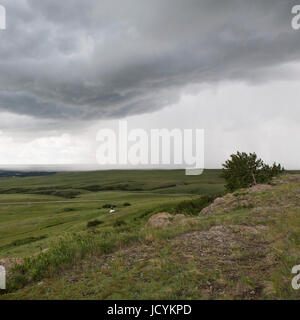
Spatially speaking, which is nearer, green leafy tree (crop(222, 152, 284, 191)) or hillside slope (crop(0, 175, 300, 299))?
hillside slope (crop(0, 175, 300, 299))

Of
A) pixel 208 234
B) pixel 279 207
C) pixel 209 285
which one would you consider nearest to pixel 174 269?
pixel 209 285

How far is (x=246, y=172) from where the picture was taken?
3328cm

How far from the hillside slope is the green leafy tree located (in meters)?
22.9

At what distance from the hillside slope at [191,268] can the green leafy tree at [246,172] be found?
22.9m

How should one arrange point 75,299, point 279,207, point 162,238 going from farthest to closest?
1. point 279,207
2. point 162,238
3. point 75,299

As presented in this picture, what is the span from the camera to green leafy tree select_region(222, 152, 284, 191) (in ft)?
108

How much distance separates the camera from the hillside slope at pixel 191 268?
5.87 meters

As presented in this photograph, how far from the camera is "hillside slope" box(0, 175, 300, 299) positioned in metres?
5.87

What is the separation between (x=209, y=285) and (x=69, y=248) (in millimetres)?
6112

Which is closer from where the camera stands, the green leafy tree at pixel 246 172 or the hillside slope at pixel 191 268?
the hillside slope at pixel 191 268

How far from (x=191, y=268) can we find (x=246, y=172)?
29867mm

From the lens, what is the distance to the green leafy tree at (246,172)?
32.8 m
